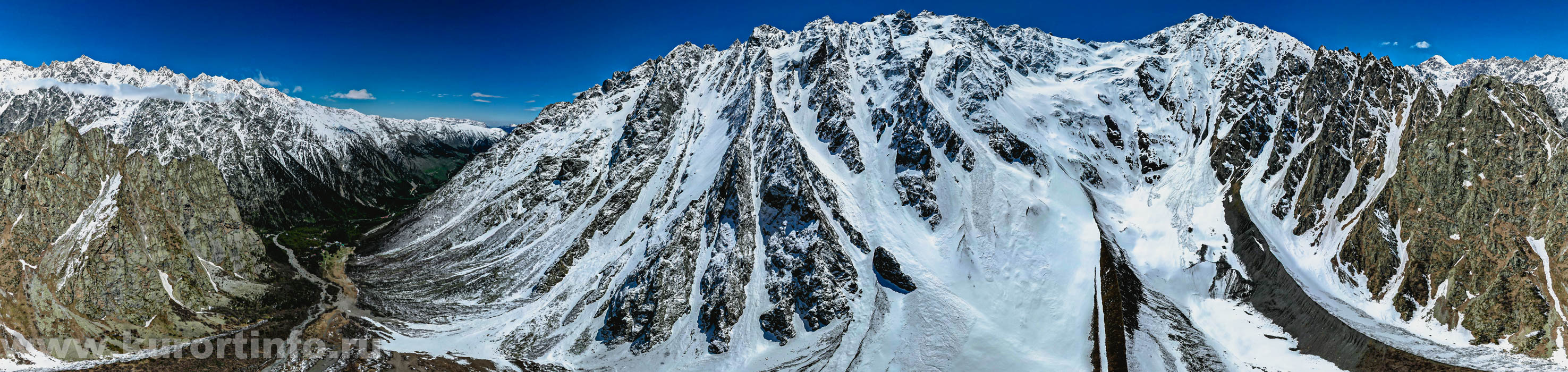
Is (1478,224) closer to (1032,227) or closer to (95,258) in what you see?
(1032,227)

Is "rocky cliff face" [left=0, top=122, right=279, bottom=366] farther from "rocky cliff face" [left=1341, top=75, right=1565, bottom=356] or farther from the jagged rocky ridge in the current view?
"rocky cliff face" [left=1341, top=75, right=1565, bottom=356]

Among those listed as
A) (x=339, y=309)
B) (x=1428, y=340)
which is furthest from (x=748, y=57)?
(x=1428, y=340)

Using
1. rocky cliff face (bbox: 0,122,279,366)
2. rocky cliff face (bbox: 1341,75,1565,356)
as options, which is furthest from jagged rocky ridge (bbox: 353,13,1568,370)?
rocky cliff face (bbox: 0,122,279,366)

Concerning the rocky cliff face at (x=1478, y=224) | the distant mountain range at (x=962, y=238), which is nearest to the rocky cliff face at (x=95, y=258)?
the distant mountain range at (x=962, y=238)

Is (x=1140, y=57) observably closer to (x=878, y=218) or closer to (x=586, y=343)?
(x=878, y=218)

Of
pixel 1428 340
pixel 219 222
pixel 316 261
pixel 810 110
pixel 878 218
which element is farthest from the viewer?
pixel 316 261

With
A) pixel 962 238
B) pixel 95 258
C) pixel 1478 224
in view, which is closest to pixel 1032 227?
pixel 962 238
